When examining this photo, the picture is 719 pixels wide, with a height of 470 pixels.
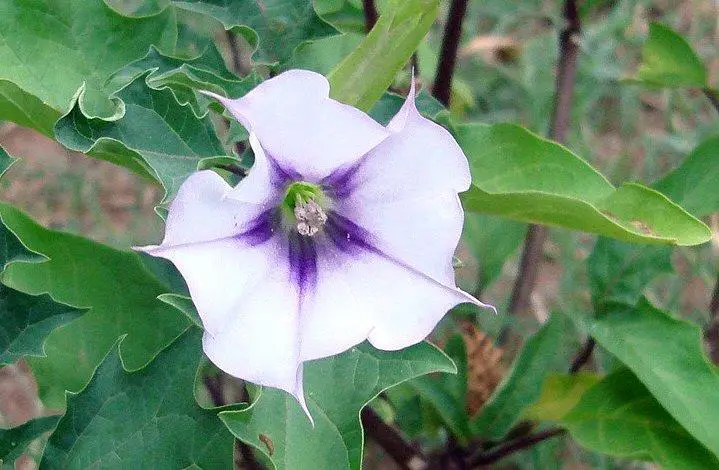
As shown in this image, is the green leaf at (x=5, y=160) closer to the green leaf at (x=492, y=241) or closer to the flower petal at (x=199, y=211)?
the flower petal at (x=199, y=211)

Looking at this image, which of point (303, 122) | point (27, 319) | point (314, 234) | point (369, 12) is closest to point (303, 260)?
point (314, 234)

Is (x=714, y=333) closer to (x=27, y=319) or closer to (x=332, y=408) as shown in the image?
(x=332, y=408)

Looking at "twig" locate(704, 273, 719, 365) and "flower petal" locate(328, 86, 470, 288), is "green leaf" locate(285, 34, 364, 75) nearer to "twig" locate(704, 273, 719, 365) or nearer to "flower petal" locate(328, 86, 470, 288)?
"flower petal" locate(328, 86, 470, 288)

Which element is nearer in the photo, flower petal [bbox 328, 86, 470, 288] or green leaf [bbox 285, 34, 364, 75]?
flower petal [bbox 328, 86, 470, 288]

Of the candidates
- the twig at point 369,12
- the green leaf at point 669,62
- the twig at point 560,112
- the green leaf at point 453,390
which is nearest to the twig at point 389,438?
the green leaf at point 453,390

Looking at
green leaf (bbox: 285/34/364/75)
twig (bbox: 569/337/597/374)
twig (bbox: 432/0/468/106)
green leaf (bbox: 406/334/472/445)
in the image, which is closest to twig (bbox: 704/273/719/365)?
twig (bbox: 569/337/597/374)
